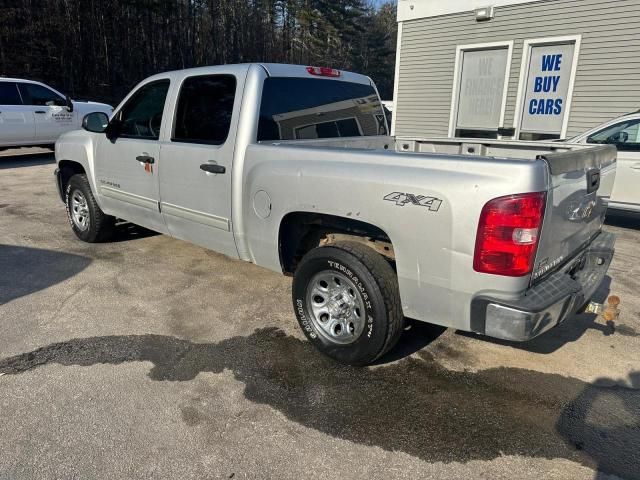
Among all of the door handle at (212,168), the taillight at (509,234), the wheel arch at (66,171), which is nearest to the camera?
the taillight at (509,234)

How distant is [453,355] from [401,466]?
119cm

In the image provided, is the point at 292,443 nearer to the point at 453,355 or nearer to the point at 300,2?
the point at 453,355

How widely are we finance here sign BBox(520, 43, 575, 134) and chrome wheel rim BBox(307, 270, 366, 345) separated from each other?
9.16 m

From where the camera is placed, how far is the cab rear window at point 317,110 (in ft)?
11.5

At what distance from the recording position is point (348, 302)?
301 cm

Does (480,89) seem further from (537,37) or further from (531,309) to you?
(531,309)

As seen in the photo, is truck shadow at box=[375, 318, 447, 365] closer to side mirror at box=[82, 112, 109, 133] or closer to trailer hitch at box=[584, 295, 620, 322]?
trailer hitch at box=[584, 295, 620, 322]

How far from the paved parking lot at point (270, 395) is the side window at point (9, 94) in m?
9.12

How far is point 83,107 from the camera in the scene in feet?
43.4

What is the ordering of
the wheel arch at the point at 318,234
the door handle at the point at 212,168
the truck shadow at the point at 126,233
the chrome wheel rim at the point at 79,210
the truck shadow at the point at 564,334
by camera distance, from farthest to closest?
the truck shadow at the point at 126,233 → the chrome wheel rim at the point at 79,210 → the door handle at the point at 212,168 → the truck shadow at the point at 564,334 → the wheel arch at the point at 318,234

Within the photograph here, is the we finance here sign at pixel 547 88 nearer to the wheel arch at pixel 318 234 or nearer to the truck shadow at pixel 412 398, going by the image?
the truck shadow at pixel 412 398

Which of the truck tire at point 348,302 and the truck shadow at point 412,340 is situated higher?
the truck tire at point 348,302

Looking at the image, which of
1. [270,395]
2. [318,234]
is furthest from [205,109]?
[270,395]

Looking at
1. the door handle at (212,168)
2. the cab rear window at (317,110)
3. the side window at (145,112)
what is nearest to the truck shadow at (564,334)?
the cab rear window at (317,110)
